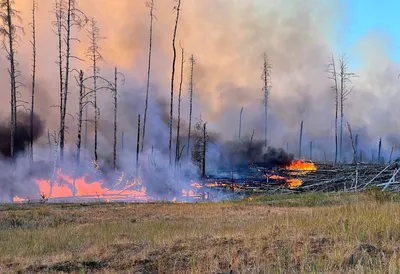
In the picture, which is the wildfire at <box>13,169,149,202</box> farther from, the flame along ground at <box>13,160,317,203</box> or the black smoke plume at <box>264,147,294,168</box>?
the black smoke plume at <box>264,147,294,168</box>

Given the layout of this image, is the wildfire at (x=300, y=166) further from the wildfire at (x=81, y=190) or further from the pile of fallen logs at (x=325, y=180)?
the wildfire at (x=81, y=190)

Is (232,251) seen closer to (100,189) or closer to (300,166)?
(100,189)

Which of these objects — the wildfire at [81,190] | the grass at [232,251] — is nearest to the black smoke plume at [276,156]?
the wildfire at [81,190]

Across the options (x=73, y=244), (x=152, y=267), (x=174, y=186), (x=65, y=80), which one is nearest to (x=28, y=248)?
(x=73, y=244)

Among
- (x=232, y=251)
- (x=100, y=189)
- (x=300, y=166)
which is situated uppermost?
(x=232, y=251)

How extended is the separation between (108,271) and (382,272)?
3.96 meters

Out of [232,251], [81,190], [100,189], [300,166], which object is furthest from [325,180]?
[232,251]

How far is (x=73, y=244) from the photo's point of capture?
366 inches

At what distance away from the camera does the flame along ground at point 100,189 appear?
99.8 feet

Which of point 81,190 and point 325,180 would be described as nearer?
point 325,180

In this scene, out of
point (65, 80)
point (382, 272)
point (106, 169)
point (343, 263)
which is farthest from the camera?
point (106, 169)

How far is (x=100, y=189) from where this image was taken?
1313 inches

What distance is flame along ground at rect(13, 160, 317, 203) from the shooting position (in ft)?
99.8

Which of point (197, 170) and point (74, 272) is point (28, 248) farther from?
point (197, 170)
